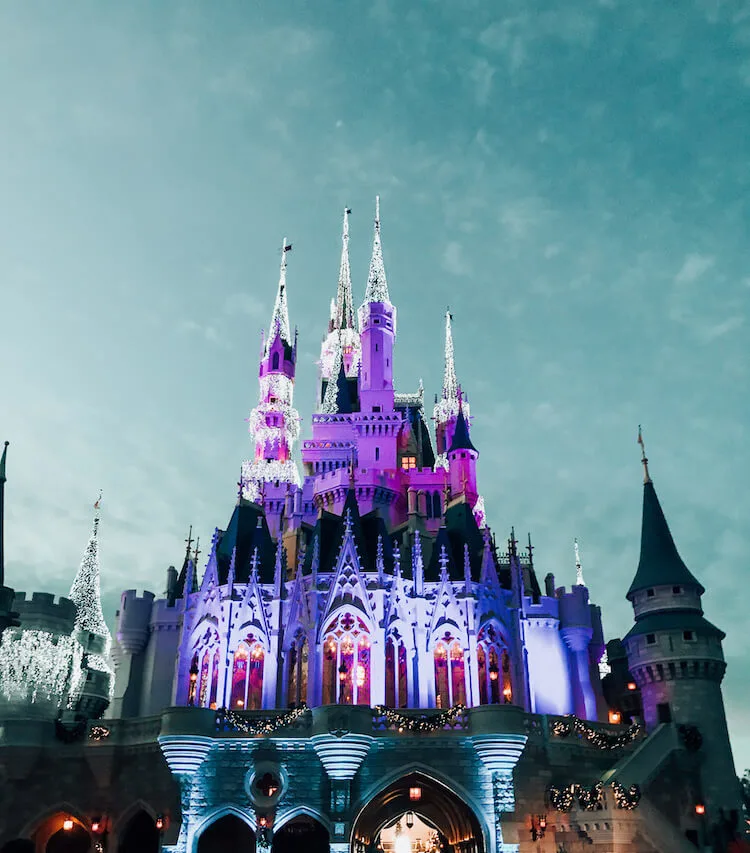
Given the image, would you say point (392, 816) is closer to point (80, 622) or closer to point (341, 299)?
point (80, 622)

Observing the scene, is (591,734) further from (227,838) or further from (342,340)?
(342,340)

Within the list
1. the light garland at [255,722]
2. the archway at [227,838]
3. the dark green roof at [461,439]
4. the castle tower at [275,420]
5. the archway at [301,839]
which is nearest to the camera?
the light garland at [255,722]

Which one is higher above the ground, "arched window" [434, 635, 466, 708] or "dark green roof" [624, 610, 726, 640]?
"dark green roof" [624, 610, 726, 640]

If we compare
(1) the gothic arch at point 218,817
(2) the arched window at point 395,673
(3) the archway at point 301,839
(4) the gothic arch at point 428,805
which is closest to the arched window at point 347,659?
(2) the arched window at point 395,673

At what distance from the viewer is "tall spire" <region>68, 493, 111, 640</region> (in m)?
48.7

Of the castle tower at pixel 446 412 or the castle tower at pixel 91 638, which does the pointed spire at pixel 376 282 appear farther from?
the castle tower at pixel 91 638

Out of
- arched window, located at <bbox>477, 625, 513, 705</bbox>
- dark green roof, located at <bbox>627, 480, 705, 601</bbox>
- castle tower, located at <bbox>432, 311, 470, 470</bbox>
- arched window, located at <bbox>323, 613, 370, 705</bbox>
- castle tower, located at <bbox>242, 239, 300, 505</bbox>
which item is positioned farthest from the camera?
castle tower, located at <bbox>432, 311, 470, 470</bbox>

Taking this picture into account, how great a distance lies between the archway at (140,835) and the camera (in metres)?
36.7

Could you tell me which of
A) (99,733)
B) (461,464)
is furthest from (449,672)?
(461,464)

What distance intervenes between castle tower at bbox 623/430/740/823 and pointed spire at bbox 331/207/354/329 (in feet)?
158

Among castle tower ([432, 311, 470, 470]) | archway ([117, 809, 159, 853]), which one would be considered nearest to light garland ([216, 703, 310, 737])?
archway ([117, 809, 159, 853])

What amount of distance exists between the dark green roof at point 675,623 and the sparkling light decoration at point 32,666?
30.5 meters

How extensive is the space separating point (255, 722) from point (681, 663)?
22.1 meters

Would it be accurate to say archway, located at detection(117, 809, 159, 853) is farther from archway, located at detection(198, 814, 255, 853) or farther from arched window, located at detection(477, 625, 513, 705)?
arched window, located at detection(477, 625, 513, 705)
